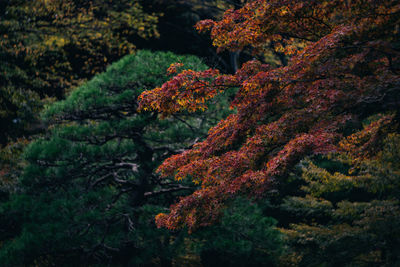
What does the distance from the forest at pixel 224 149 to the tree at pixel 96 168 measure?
0.08 ft

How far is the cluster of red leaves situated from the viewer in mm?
3664

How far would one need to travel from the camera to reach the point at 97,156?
595 cm

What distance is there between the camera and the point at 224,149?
4.35m

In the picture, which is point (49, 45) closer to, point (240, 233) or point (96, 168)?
point (96, 168)

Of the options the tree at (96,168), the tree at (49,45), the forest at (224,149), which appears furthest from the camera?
the tree at (49,45)

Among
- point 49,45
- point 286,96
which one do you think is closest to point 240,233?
point 286,96

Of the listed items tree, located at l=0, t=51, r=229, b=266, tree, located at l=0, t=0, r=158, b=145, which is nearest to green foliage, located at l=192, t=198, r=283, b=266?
tree, located at l=0, t=51, r=229, b=266

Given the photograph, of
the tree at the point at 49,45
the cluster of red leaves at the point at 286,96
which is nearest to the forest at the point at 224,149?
the cluster of red leaves at the point at 286,96

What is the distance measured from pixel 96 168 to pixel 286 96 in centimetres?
377

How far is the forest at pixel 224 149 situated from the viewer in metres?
3.84

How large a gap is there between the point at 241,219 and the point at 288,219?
17.8 ft

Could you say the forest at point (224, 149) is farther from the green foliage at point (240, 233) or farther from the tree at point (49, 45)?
the tree at point (49, 45)

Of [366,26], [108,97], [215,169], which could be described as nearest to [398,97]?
[366,26]

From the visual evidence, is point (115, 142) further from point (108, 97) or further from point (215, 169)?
point (215, 169)
